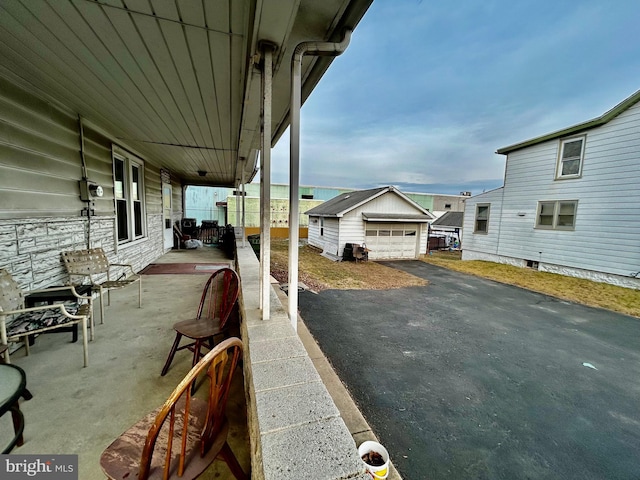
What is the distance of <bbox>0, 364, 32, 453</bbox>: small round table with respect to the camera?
114 centimetres

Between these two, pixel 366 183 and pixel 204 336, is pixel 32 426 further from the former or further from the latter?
pixel 366 183

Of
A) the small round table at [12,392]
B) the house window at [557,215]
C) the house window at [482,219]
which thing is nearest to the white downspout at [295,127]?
the small round table at [12,392]

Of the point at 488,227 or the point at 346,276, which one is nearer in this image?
the point at 346,276

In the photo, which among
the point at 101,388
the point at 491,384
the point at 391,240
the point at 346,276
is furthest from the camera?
the point at 391,240

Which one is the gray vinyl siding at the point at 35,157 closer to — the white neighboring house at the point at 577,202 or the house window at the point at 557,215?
the white neighboring house at the point at 577,202

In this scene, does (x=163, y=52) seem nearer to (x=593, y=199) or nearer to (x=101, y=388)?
(x=101, y=388)

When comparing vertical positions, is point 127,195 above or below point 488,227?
above

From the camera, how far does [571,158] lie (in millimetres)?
7895

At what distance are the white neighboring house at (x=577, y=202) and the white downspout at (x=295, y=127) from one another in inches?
372

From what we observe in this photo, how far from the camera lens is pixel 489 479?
5.83 feet

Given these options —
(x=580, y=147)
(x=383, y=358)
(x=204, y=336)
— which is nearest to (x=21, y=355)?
(x=204, y=336)

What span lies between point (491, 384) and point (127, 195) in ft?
22.5

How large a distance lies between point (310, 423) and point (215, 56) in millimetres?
2551

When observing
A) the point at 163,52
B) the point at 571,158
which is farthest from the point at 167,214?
the point at 571,158
